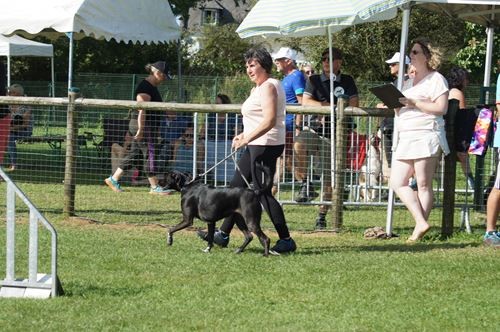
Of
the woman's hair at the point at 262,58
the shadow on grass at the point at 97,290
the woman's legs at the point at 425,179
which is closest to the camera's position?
the shadow on grass at the point at 97,290

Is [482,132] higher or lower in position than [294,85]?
lower

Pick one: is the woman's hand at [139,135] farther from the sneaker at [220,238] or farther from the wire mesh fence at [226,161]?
the sneaker at [220,238]

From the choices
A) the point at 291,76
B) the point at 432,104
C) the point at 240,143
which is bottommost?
the point at 240,143

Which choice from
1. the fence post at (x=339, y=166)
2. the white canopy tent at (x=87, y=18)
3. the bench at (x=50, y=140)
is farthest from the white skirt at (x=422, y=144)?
the bench at (x=50, y=140)

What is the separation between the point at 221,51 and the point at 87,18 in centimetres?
3326

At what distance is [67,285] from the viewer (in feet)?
23.8

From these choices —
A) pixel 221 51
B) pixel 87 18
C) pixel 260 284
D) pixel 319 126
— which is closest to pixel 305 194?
pixel 319 126

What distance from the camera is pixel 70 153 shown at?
11.1 metres

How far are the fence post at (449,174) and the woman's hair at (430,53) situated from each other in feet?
2.69

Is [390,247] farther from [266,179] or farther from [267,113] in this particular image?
[267,113]

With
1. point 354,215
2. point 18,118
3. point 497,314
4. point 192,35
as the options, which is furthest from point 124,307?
point 192,35

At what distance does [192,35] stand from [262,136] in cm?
4612

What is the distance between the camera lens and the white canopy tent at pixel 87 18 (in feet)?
50.8

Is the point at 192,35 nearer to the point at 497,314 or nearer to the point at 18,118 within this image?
the point at 18,118
